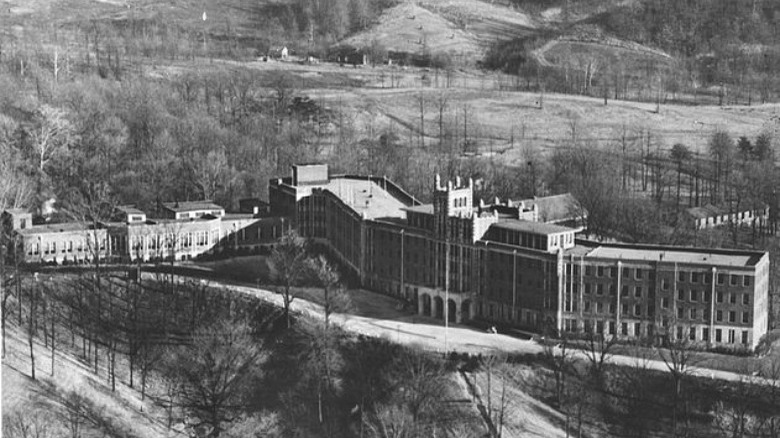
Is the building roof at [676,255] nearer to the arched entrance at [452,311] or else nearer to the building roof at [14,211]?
the arched entrance at [452,311]

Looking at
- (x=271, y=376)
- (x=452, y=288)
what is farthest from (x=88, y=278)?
(x=452, y=288)

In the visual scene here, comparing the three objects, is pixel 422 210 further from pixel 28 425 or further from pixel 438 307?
pixel 28 425

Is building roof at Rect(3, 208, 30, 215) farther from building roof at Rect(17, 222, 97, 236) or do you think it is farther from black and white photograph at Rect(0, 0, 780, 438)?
building roof at Rect(17, 222, 97, 236)

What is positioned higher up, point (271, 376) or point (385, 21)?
point (385, 21)

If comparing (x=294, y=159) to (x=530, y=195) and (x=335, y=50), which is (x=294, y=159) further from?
(x=335, y=50)

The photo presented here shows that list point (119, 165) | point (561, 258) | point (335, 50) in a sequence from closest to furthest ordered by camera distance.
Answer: point (561, 258), point (119, 165), point (335, 50)

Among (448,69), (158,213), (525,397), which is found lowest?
(525,397)
